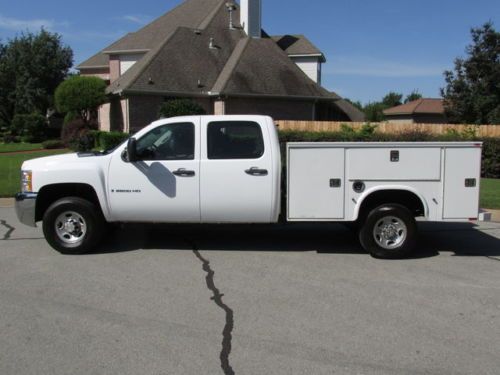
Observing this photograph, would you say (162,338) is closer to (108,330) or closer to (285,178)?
(108,330)

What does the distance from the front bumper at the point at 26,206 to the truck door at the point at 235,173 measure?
2.40 m

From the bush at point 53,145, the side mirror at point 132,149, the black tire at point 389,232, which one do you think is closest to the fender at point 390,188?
the black tire at point 389,232

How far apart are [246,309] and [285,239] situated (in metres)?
3.50

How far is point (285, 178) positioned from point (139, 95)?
76.4 ft

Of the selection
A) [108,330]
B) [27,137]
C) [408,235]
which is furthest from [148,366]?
[27,137]

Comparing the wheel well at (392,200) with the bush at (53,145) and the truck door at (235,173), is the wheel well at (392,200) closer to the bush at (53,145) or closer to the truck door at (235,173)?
the truck door at (235,173)

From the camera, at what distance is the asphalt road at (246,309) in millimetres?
4160

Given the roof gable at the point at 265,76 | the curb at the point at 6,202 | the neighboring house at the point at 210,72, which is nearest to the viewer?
the curb at the point at 6,202

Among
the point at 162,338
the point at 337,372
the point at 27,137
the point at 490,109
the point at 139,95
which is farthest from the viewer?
the point at 490,109

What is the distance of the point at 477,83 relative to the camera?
1753 inches

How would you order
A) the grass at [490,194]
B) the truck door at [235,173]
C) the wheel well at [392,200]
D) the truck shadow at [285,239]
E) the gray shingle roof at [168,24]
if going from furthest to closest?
1. the gray shingle roof at [168,24]
2. the grass at [490,194]
3. the truck shadow at [285,239]
4. the wheel well at [392,200]
5. the truck door at [235,173]

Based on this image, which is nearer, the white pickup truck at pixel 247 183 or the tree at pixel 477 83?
the white pickup truck at pixel 247 183

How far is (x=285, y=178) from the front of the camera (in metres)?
7.48

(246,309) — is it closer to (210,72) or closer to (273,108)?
(273,108)
